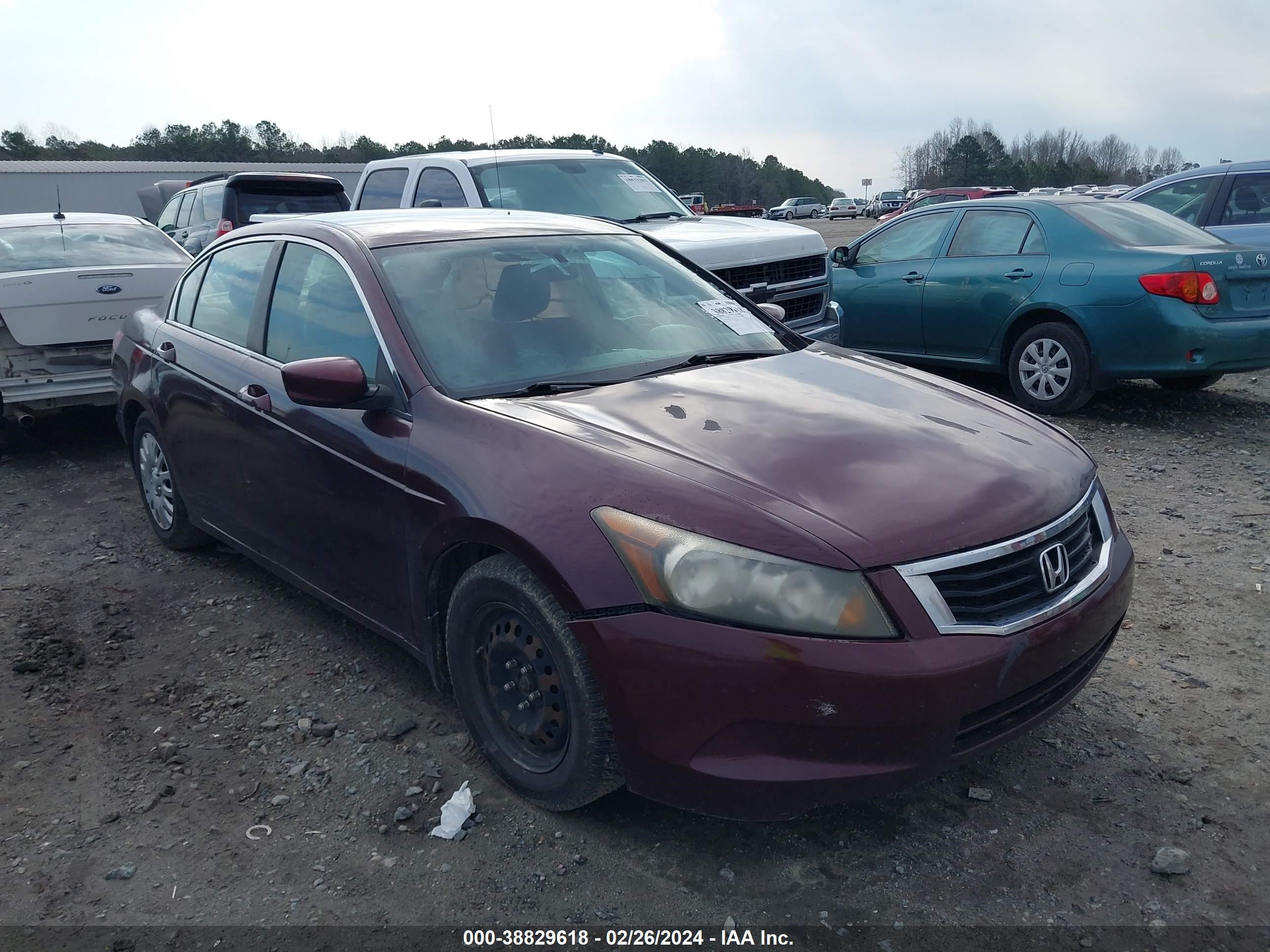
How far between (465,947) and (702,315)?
2392 mm

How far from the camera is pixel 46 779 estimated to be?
3158mm

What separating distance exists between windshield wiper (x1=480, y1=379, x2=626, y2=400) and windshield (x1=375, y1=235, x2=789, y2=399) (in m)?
0.01

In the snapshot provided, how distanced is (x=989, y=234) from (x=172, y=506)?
6104mm

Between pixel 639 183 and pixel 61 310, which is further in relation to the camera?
pixel 639 183

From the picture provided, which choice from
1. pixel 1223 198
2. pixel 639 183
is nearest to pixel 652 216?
pixel 639 183

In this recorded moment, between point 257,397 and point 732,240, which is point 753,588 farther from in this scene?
point 732,240

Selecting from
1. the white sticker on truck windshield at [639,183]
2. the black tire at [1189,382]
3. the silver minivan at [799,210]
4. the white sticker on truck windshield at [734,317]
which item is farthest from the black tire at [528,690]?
the silver minivan at [799,210]

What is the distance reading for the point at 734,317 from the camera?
3984 mm

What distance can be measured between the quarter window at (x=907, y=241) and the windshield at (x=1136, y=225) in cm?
107

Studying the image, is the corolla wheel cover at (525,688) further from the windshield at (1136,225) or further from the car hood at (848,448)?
the windshield at (1136,225)

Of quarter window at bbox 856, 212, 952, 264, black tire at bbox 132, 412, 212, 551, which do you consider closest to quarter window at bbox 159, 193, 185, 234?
black tire at bbox 132, 412, 212, 551

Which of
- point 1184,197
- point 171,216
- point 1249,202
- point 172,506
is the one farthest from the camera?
point 171,216

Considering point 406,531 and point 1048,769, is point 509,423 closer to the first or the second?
point 406,531

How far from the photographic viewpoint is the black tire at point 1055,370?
7.02 metres
